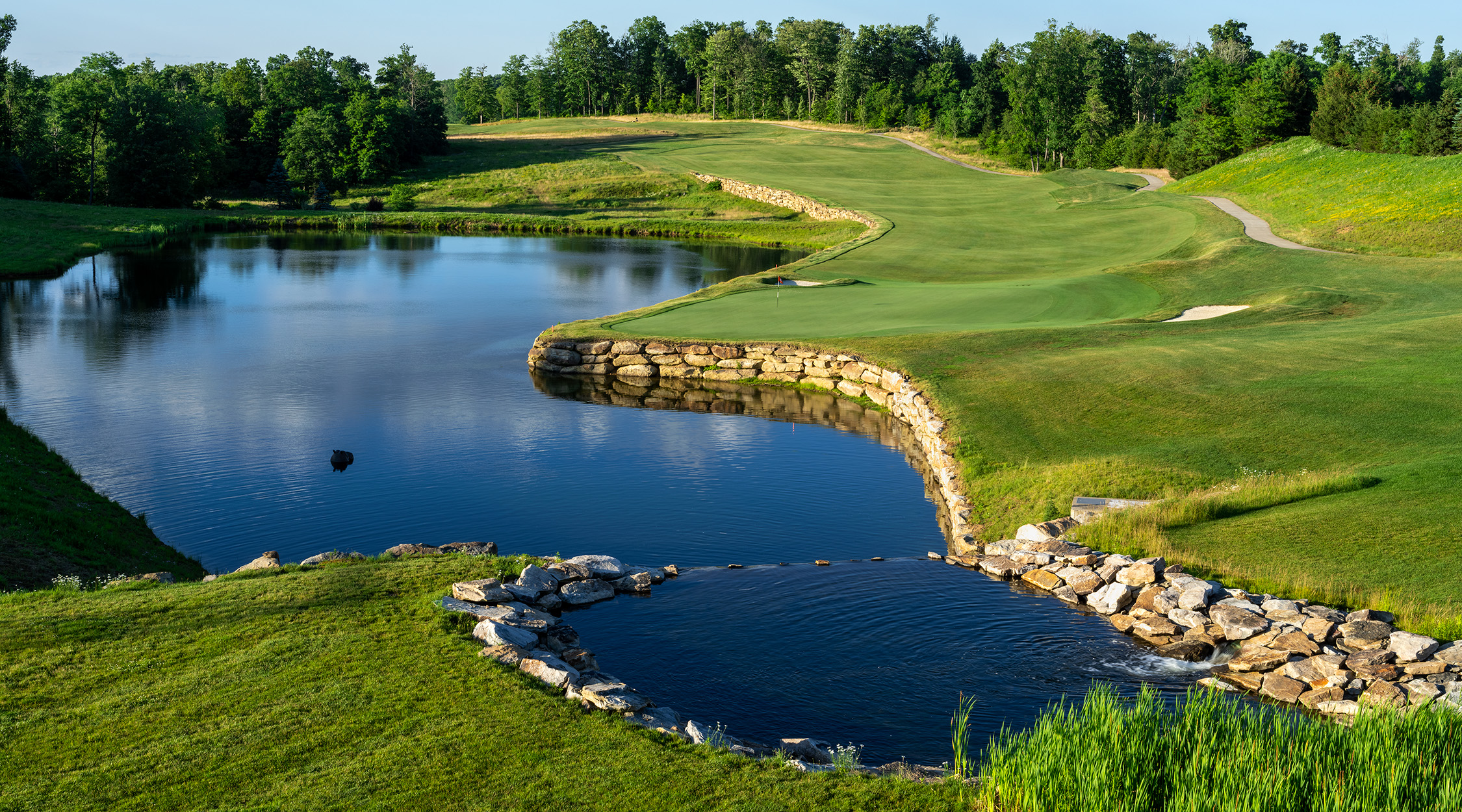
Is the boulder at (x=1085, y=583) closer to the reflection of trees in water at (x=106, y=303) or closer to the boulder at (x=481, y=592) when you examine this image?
the boulder at (x=481, y=592)

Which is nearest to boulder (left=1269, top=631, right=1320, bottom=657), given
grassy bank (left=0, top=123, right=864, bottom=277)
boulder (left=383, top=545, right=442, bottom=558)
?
boulder (left=383, top=545, right=442, bottom=558)

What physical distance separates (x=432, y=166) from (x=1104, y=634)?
346 feet

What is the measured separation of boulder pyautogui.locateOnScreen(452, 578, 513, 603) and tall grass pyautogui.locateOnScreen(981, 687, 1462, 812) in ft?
22.8

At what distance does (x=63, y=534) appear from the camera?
16.4 meters

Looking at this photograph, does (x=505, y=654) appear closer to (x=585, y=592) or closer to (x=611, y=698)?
(x=611, y=698)

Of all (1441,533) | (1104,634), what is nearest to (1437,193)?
(1441,533)

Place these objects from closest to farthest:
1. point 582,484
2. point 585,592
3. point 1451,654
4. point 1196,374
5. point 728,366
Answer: point 1451,654, point 585,592, point 582,484, point 1196,374, point 728,366

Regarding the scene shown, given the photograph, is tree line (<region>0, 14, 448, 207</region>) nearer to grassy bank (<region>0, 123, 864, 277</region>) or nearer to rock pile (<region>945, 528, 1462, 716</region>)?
grassy bank (<region>0, 123, 864, 277</region>)

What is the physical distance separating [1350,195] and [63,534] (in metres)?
60.2

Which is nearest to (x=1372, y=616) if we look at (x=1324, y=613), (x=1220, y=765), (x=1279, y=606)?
(x=1324, y=613)

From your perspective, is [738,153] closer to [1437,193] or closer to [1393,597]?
[1437,193]

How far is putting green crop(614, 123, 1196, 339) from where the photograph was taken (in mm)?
36312

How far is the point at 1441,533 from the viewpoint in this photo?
1473 cm

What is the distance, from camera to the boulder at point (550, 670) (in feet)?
36.1
